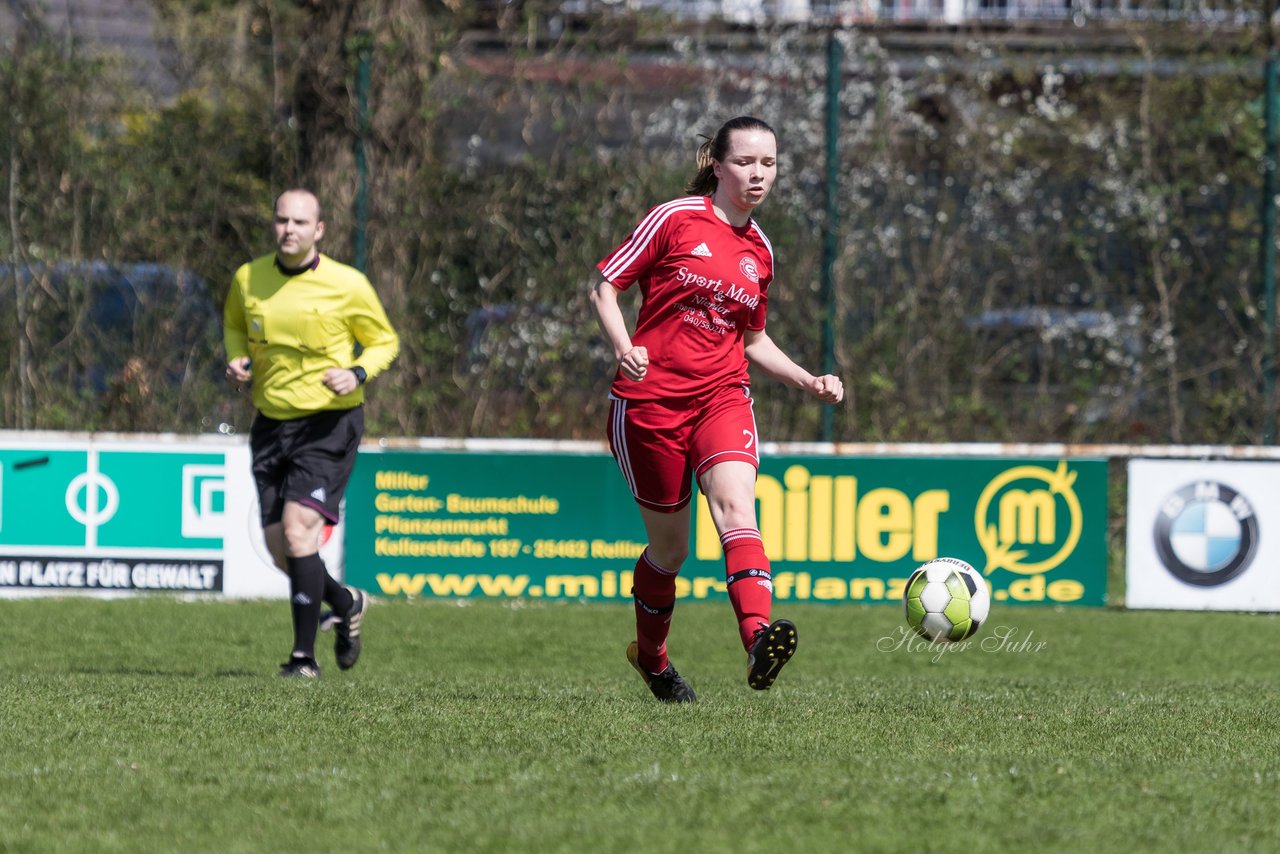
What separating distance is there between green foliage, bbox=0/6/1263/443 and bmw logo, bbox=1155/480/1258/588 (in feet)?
5.39

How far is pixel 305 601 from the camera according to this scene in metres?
7.38

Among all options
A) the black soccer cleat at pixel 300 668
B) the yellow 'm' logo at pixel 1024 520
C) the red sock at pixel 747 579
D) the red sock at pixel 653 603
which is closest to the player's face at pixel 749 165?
the red sock at pixel 747 579

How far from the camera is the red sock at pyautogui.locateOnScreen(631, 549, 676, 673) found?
618 cm

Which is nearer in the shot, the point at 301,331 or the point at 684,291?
the point at 684,291

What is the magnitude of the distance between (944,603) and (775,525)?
4478 mm

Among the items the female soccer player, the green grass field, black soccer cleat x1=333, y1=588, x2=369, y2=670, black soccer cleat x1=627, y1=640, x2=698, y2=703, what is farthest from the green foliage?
the female soccer player

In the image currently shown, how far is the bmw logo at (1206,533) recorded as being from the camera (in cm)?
1077

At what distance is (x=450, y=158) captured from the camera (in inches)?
504

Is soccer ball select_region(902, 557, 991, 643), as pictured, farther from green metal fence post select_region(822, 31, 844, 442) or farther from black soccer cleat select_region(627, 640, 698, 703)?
green metal fence post select_region(822, 31, 844, 442)

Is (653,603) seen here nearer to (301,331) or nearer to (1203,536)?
(301,331)

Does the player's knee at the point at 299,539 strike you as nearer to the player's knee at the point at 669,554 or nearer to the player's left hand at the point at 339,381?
the player's left hand at the point at 339,381

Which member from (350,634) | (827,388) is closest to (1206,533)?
(827,388)

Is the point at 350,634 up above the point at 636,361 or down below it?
below

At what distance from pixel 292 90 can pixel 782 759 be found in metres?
9.03
